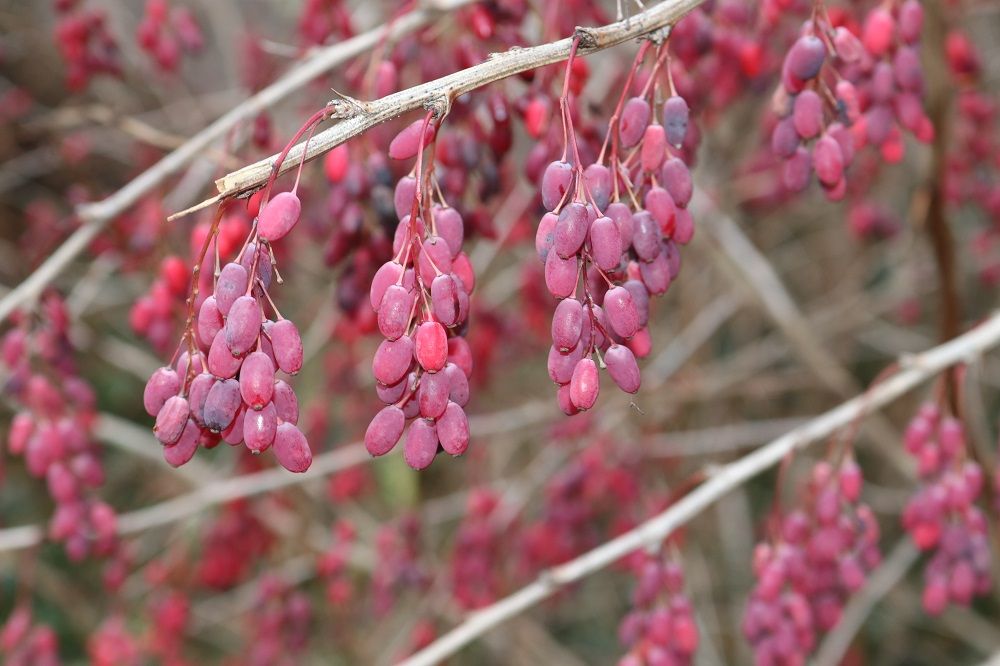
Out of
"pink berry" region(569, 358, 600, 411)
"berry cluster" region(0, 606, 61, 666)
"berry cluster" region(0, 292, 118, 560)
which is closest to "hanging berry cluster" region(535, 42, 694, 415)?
"pink berry" region(569, 358, 600, 411)

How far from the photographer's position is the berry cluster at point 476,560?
8.43ft

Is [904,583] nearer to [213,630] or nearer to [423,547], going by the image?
[423,547]

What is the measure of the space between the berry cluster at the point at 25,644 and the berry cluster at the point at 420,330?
156 centimetres

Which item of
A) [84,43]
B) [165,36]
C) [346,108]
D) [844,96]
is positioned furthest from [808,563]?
[165,36]

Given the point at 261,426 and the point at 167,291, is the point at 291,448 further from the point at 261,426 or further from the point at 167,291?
the point at 167,291

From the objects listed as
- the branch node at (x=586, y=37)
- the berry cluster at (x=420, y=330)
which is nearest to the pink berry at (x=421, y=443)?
the berry cluster at (x=420, y=330)

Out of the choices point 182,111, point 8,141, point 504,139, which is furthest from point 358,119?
point 8,141

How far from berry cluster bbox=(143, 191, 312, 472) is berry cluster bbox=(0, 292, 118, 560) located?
722 mm

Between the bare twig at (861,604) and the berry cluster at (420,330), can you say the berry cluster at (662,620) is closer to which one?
the berry cluster at (420,330)

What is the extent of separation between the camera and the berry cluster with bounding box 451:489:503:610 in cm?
257

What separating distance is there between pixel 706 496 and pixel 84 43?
1.73m

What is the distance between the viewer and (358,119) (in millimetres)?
949

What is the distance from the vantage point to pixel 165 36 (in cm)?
276

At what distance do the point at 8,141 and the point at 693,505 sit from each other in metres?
3.03
